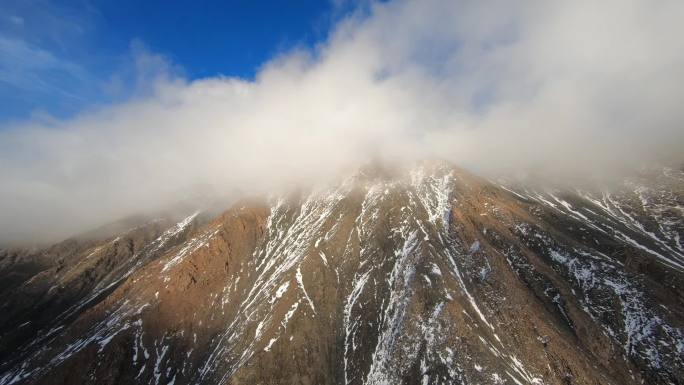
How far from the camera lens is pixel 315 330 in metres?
164

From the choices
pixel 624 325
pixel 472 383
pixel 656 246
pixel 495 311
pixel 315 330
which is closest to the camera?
pixel 472 383

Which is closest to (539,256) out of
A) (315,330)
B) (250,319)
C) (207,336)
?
(315,330)

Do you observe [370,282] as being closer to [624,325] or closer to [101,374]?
[624,325]

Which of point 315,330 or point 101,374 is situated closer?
point 101,374

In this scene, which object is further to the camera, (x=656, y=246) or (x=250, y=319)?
(x=656, y=246)

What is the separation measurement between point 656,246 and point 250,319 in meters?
206

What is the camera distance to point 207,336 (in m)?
176

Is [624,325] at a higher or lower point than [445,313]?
lower

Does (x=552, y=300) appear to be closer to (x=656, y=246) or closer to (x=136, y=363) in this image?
(x=656, y=246)

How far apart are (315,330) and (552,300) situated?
97.8 metres

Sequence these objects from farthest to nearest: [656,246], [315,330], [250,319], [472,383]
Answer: [656,246] < [250,319] < [315,330] < [472,383]

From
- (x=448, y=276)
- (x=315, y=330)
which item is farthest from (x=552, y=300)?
(x=315, y=330)

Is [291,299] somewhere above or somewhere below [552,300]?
above

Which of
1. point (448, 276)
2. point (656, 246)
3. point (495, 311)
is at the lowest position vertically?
point (656, 246)
